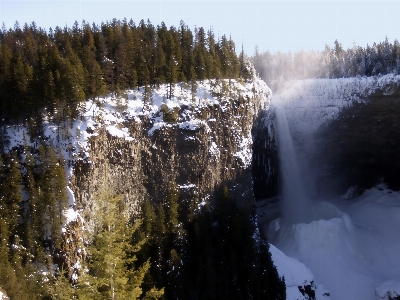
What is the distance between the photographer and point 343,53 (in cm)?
7231

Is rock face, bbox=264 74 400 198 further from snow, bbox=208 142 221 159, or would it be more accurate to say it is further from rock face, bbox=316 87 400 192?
snow, bbox=208 142 221 159

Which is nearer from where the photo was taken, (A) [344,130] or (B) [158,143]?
(B) [158,143]

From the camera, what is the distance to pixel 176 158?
26.9 m

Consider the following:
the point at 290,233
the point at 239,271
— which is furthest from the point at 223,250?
the point at 290,233

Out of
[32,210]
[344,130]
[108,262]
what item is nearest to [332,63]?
[344,130]

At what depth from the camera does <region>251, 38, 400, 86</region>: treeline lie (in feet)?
195

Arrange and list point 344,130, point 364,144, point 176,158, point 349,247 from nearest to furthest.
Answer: point 176,158 < point 349,247 < point 344,130 < point 364,144

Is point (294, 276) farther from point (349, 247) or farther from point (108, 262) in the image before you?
point (108, 262)

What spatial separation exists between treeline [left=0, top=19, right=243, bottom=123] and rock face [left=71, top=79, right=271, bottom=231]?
3432mm

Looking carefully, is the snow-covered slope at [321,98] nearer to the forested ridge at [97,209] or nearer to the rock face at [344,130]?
the rock face at [344,130]

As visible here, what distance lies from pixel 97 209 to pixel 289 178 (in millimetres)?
30288

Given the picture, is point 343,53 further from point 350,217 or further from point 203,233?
point 203,233

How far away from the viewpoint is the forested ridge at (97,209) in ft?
66.8

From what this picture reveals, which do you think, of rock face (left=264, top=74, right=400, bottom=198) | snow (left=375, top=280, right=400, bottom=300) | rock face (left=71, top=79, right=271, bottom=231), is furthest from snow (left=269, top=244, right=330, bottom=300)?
rock face (left=264, top=74, right=400, bottom=198)
